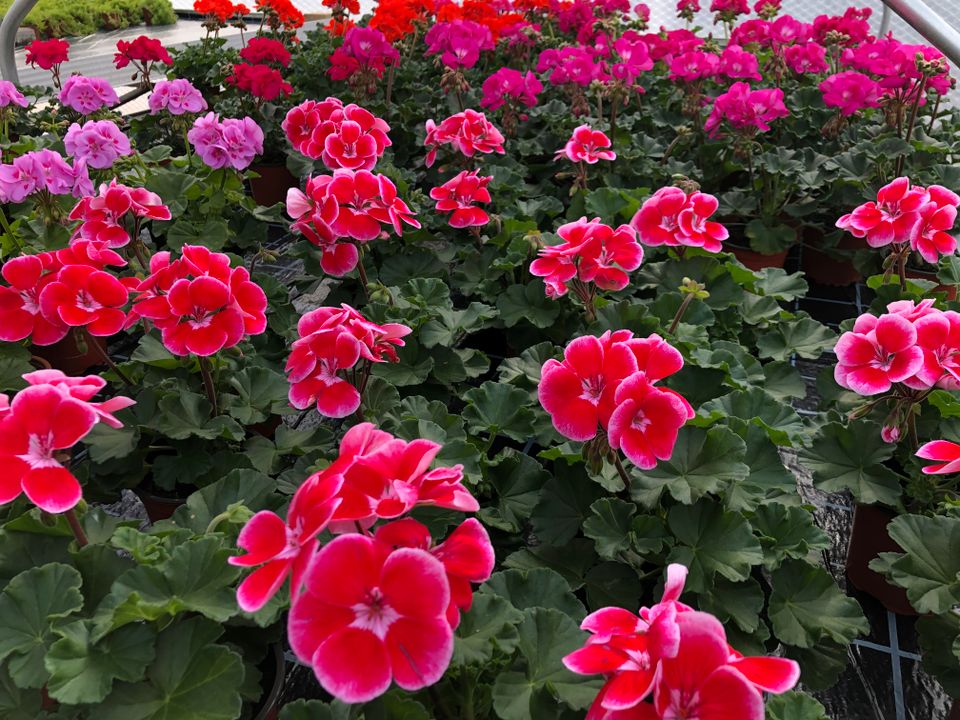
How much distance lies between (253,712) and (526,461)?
0.61 metres

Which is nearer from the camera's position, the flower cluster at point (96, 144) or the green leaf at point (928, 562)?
the green leaf at point (928, 562)

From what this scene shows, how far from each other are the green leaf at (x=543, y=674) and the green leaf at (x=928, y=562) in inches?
23.2

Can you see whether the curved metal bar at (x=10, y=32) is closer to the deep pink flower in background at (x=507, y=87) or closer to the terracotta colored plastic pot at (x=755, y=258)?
the deep pink flower in background at (x=507, y=87)

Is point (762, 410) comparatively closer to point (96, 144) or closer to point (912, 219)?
point (912, 219)

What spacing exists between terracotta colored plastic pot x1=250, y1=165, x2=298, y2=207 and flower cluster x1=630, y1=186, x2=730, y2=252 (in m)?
2.00

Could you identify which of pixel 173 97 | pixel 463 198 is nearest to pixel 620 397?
pixel 463 198

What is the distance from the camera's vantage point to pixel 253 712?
1.04 metres

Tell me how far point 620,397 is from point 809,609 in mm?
551

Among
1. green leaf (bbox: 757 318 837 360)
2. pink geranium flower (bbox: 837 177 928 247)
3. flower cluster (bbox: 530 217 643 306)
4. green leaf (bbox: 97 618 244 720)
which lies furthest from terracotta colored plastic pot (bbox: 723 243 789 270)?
green leaf (bbox: 97 618 244 720)

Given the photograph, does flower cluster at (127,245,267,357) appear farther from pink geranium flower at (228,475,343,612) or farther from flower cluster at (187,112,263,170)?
flower cluster at (187,112,263,170)

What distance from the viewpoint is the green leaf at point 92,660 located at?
0.84 m

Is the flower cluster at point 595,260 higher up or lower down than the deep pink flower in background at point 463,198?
higher up

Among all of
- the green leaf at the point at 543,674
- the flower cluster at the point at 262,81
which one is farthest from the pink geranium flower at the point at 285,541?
the flower cluster at the point at 262,81

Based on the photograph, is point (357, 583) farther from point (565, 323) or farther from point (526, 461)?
point (565, 323)
